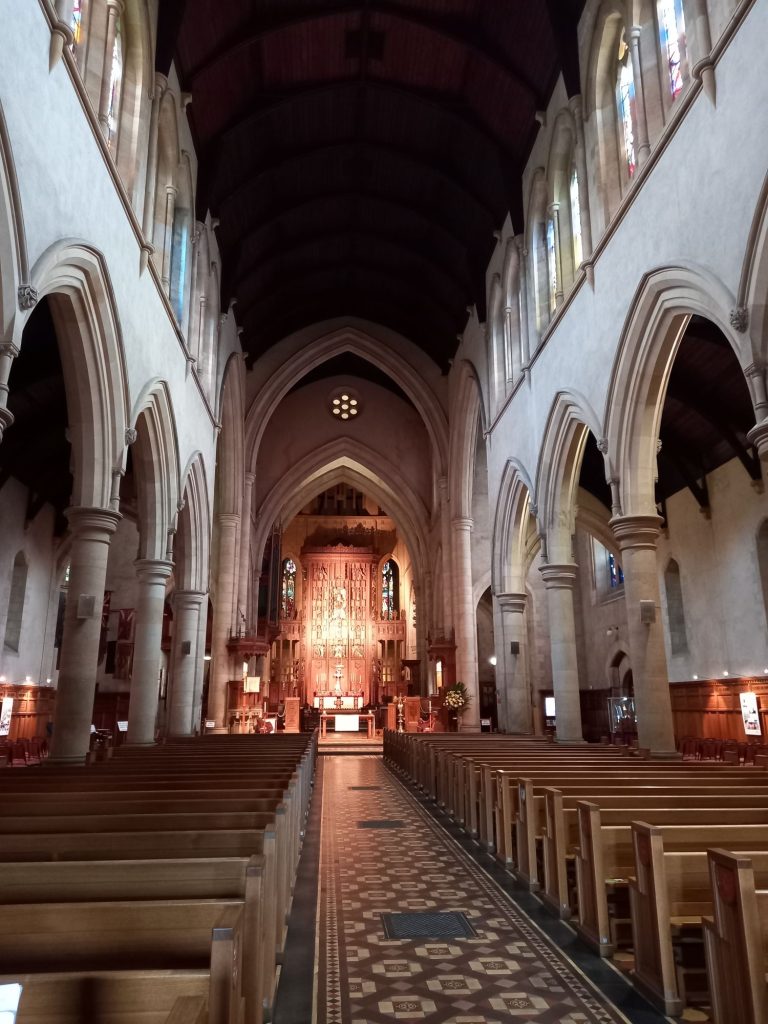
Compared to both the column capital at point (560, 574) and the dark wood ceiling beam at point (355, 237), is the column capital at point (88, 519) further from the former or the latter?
the dark wood ceiling beam at point (355, 237)

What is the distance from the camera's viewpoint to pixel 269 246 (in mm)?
19781

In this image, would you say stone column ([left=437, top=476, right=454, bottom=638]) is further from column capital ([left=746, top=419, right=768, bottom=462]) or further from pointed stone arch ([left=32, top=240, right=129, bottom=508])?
column capital ([left=746, top=419, right=768, bottom=462])

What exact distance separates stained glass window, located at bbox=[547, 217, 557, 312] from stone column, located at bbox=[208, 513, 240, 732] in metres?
12.0

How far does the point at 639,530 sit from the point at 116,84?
9529 mm

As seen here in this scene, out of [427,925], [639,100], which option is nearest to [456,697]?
[639,100]

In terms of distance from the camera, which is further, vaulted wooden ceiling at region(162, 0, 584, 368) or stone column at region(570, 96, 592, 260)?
vaulted wooden ceiling at region(162, 0, 584, 368)

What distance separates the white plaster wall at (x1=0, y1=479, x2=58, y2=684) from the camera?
60.4 ft

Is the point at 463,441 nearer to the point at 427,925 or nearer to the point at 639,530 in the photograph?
the point at 639,530

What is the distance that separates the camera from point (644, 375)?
401 inches

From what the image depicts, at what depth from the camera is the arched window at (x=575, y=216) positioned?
12813 mm

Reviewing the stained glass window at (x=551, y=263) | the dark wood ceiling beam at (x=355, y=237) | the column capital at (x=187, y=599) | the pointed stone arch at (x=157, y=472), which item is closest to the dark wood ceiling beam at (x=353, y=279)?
the dark wood ceiling beam at (x=355, y=237)

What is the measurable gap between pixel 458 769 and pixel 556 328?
26.5 feet

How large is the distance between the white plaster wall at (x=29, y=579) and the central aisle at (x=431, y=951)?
14381 millimetres

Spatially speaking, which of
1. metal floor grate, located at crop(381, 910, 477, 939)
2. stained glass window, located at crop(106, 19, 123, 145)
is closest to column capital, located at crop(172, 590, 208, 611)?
stained glass window, located at crop(106, 19, 123, 145)
